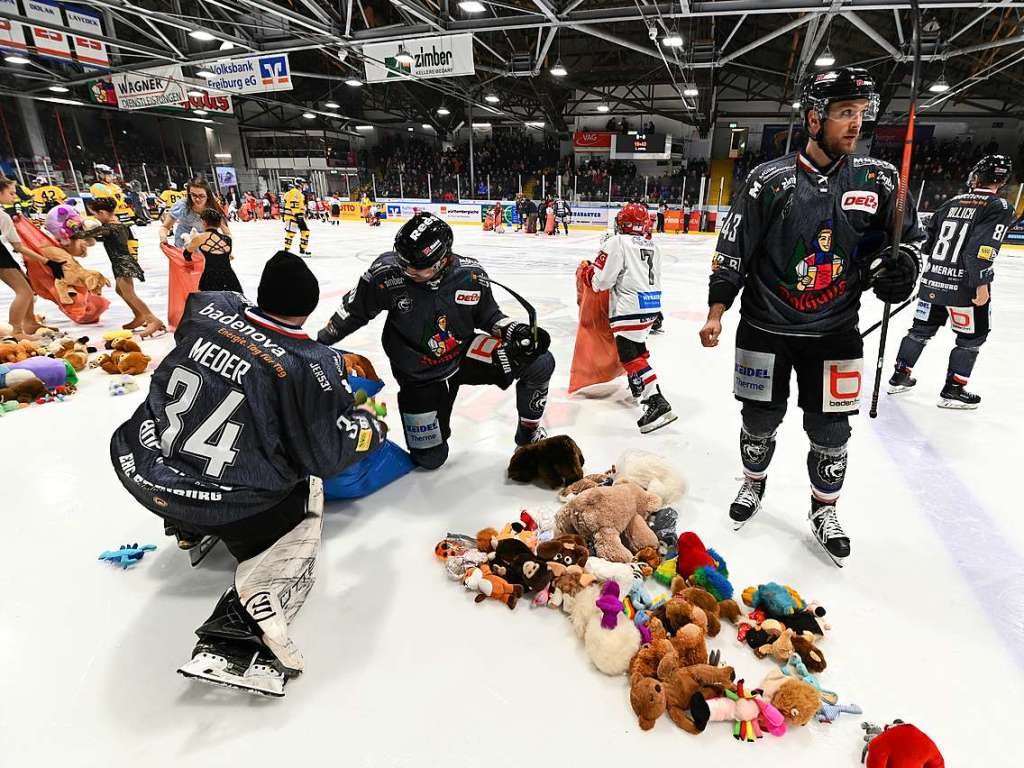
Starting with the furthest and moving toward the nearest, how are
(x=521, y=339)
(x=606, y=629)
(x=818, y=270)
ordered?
(x=521, y=339) → (x=818, y=270) → (x=606, y=629)

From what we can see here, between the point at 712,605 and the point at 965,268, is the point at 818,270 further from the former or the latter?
the point at 965,268

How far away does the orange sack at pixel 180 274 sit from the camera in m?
5.29

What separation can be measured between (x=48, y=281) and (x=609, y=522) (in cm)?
656

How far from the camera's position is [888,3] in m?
8.84

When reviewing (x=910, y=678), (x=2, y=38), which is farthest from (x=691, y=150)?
(x=910, y=678)

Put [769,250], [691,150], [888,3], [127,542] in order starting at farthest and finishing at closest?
[691,150] → [888,3] → [127,542] → [769,250]

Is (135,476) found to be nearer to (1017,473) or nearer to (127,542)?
(127,542)

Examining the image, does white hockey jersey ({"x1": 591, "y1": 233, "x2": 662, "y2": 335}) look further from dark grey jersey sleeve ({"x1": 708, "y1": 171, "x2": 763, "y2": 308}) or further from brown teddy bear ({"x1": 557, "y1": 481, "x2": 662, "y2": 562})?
brown teddy bear ({"x1": 557, "y1": 481, "x2": 662, "y2": 562})

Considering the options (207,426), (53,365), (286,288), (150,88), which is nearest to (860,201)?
(286,288)

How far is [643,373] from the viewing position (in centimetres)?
362

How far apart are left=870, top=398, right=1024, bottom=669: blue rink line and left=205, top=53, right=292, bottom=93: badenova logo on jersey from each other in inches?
519

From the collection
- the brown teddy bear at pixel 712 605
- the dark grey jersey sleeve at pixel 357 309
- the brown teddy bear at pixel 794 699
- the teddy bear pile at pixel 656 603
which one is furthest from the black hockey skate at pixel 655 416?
the brown teddy bear at pixel 794 699

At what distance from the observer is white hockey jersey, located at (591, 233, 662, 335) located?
3.59 metres

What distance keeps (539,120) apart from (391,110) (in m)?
8.64
